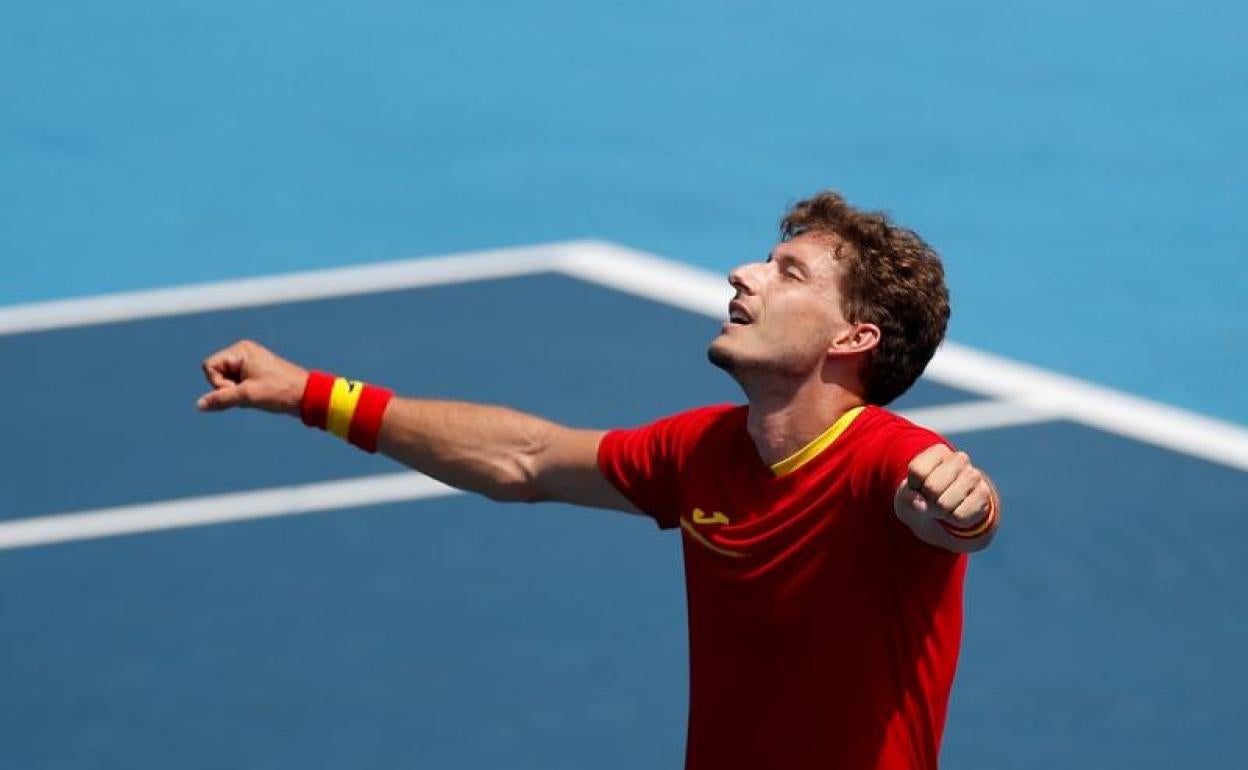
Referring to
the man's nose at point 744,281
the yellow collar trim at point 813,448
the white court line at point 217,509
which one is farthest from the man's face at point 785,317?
the white court line at point 217,509

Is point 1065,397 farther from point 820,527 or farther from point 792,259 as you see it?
point 820,527

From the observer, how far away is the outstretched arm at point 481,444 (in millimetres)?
6730

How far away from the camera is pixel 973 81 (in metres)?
14.9

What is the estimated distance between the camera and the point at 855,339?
20.5ft

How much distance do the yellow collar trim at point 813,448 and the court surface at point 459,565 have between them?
2.82m

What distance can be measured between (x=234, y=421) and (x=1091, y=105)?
555 cm

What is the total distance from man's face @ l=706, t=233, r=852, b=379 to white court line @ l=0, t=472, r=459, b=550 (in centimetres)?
429

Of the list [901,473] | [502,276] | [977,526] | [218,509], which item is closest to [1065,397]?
[502,276]

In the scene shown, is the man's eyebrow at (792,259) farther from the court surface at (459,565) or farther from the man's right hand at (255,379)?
the court surface at (459,565)

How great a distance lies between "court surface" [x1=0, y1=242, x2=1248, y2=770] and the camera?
29.7 feet

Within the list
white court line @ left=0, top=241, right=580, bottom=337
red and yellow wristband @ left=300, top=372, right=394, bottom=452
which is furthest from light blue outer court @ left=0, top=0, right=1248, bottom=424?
red and yellow wristband @ left=300, top=372, right=394, bottom=452

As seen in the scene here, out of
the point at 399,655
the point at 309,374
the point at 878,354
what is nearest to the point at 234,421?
the point at 399,655

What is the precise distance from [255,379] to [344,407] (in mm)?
235

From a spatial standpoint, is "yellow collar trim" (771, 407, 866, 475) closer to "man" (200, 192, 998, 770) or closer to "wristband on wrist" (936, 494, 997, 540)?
"man" (200, 192, 998, 770)
